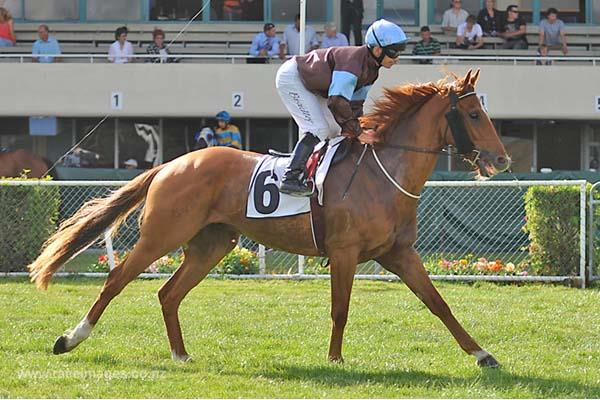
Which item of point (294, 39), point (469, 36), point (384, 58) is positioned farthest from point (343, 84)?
point (469, 36)

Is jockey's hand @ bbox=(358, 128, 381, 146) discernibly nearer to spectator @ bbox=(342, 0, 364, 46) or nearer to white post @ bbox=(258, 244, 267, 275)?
white post @ bbox=(258, 244, 267, 275)

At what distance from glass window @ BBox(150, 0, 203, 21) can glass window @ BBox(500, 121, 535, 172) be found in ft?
22.1

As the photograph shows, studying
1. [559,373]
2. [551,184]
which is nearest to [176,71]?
[551,184]

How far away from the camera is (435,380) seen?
7078 millimetres

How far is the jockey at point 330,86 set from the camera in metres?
7.66

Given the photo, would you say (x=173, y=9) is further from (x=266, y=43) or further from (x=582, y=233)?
(x=582, y=233)

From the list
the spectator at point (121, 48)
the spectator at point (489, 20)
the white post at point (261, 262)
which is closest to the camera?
the white post at point (261, 262)

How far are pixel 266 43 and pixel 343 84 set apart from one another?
13.2m

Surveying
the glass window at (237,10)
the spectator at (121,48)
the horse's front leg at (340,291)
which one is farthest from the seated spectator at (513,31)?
the horse's front leg at (340,291)

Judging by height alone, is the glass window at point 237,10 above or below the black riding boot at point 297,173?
above

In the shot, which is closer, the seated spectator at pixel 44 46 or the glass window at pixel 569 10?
the seated spectator at pixel 44 46

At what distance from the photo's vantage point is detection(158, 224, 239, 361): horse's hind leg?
26.3ft

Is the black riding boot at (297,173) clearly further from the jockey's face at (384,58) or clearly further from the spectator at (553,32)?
the spectator at (553,32)

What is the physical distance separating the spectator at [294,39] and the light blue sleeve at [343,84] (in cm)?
1259
